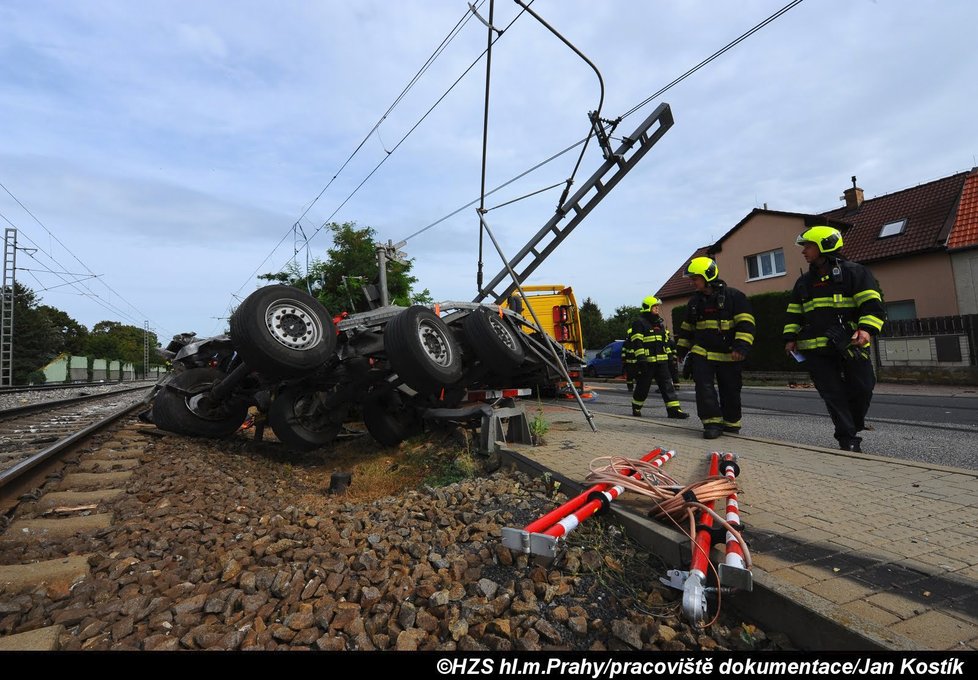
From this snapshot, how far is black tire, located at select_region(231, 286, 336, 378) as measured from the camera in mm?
4461

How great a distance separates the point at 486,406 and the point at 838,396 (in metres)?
3.22

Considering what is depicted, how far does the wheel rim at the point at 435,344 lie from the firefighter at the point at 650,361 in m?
3.73

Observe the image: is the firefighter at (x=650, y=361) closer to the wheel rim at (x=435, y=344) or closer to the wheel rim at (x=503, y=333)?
the wheel rim at (x=503, y=333)

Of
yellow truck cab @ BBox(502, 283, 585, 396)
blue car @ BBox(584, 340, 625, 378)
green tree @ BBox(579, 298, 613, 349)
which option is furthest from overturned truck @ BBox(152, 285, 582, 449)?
green tree @ BBox(579, 298, 613, 349)

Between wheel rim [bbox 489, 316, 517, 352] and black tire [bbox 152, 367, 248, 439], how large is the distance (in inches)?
135

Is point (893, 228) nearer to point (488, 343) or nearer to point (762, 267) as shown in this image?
point (762, 267)

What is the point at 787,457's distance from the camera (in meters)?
4.13

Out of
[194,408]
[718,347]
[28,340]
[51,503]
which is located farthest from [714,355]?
[28,340]

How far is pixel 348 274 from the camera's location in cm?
1289

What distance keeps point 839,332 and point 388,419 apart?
4640 millimetres

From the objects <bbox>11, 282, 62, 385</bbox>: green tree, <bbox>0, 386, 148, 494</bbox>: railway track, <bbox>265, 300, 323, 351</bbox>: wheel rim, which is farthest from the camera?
<bbox>11, 282, 62, 385</bbox>: green tree

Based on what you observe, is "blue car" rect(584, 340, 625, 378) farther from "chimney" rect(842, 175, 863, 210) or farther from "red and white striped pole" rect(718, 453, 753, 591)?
"red and white striped pole" rect(718, 453, 753, 591)

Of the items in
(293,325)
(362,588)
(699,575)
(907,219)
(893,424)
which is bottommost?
(893,424)

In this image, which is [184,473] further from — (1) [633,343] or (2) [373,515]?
(1) [633,343]
